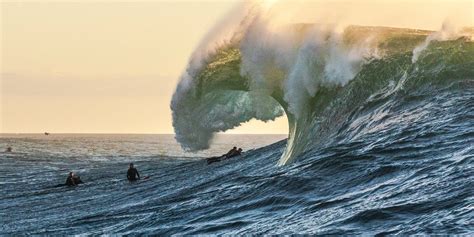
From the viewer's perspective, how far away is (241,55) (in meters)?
24.4

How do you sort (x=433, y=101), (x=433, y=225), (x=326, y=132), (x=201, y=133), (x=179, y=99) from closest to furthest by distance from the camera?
(x=433, y=225)
(x=433, y=101)
(x=326, y=132)
(x=179, y=99)
(x=201, y=133)

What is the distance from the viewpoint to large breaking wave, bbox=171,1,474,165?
2014 centimetres

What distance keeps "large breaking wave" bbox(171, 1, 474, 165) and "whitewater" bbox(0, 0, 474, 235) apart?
0.04 metres

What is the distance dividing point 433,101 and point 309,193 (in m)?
6.10

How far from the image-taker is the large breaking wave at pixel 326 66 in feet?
66.1

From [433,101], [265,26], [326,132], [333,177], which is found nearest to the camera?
[333,177]

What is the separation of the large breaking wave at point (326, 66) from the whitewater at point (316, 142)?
0.04m

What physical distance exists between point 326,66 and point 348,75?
672 mm

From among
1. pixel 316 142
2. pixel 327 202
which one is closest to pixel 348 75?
pixel 316 142

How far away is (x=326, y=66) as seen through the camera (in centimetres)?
2153

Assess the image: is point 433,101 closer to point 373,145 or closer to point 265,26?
point 373,145

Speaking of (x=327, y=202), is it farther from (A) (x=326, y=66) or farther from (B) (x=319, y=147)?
(A) (x=326, y=66)

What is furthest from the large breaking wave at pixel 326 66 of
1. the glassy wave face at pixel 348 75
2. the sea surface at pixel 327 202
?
the sea surface at pixel 327 202

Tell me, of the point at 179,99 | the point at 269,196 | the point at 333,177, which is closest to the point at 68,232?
the point at 269,196
